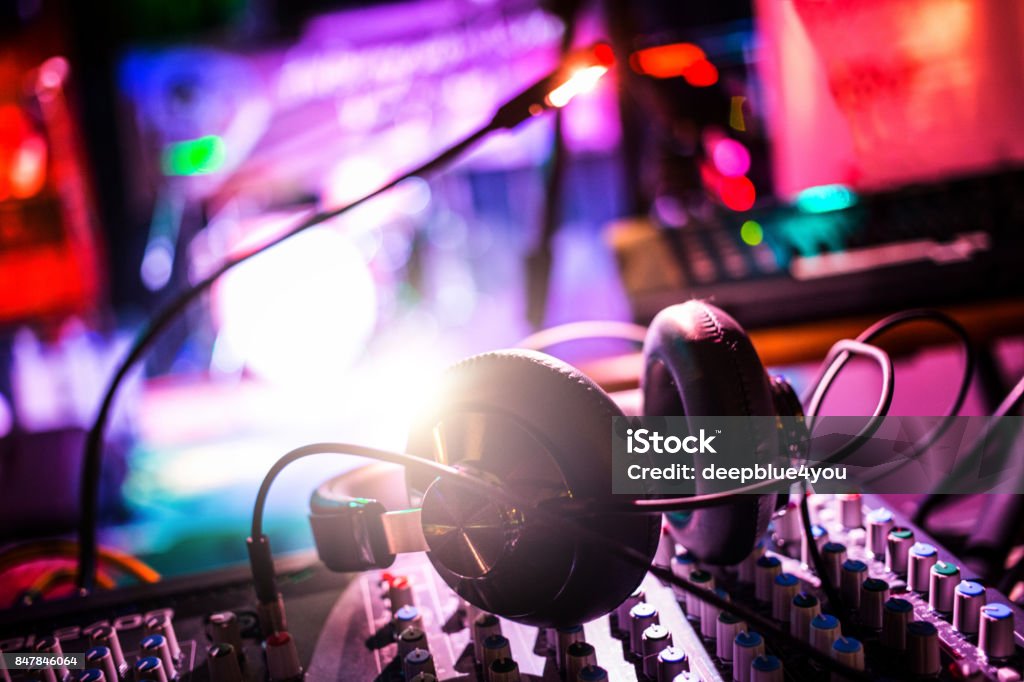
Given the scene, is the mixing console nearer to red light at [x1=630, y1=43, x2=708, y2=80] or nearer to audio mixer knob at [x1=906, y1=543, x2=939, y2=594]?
audio mixer knob at [x1=906, y1=543, x2=939, y2=594]

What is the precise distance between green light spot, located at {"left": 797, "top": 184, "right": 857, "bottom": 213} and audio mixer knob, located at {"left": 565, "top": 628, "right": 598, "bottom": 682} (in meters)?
1.03

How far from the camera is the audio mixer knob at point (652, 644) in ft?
1.35

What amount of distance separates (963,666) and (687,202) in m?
1.35

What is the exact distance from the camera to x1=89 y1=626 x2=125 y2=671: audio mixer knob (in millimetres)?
484

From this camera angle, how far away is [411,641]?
45cm

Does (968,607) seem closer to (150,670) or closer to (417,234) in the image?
(150,670)

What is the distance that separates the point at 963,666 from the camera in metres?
0.36

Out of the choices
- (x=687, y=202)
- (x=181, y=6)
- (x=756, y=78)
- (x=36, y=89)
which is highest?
(x=181, y=6)

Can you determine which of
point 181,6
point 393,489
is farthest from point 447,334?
point 393,489

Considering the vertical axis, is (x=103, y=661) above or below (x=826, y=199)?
below

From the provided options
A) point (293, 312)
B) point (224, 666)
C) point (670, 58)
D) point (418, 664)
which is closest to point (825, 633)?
point (418, 664)

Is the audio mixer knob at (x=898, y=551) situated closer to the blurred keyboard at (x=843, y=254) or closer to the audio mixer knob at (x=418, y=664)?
the audio mixer knob at (x=418, y=664)

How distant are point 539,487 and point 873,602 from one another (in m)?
0.21

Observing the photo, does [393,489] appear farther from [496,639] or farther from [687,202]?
[687,202]
